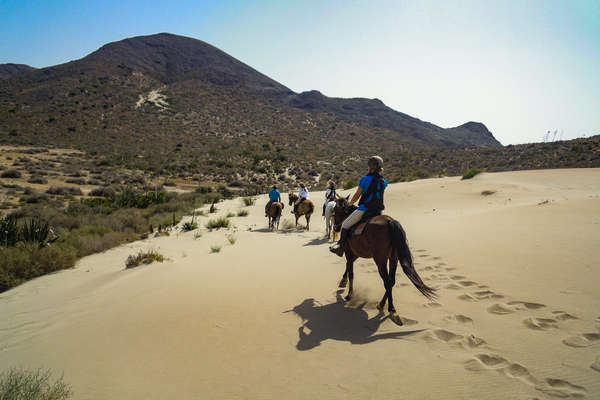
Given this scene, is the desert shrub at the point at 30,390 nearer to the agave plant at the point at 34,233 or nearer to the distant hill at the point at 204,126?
the agave plant at the point at 34,233

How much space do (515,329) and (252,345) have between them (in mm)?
3410

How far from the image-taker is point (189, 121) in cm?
5722

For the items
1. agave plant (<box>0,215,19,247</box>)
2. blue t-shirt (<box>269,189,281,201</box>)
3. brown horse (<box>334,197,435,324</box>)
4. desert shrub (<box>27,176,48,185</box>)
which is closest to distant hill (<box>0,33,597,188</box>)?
desert shrub (<box>27,176,48,185</box>)

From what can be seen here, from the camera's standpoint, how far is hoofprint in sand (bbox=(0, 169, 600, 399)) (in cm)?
292

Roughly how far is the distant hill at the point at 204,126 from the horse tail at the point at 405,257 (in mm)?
25602

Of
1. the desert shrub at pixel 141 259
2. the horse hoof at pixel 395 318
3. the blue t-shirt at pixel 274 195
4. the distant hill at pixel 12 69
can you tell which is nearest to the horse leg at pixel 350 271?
the horse hoof at pixel 395 318

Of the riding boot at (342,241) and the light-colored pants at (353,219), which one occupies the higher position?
the light-colored pants at (353,219)

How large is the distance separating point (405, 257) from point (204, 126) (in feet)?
191

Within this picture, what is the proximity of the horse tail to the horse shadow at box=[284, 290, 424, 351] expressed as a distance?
2.19ft

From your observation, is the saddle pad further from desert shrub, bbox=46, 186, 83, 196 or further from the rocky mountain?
the rocky mountain

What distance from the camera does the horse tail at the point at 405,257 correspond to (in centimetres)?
423

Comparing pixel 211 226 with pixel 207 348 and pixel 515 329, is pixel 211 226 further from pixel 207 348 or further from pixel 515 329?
pixel 515 329

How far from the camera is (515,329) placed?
3643 millimetres

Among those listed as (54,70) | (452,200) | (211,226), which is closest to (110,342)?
(211,226)
